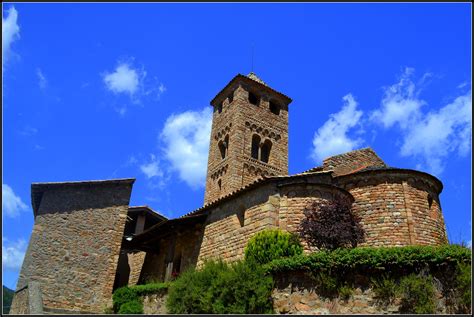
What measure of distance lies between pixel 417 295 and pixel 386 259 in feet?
3.28

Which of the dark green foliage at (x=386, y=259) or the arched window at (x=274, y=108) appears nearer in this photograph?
the dark green foliage at (x=386, y=259)

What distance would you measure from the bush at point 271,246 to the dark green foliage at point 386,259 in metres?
1.76

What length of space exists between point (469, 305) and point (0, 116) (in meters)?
10.4

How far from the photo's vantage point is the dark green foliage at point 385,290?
928 cm

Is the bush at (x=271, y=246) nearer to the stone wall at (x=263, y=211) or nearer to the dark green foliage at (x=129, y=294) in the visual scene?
the stone wall at (x=263, y=211)

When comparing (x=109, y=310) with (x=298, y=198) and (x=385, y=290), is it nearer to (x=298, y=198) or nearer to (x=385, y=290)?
(x=298, y=198)

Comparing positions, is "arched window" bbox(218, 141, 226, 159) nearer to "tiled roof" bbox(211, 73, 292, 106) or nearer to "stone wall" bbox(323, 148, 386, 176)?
"tiled roof" bbox(211, 73, 292, 106)

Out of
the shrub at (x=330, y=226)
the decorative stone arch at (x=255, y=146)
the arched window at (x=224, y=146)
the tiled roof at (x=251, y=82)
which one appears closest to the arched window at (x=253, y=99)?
the tiled roof at (x=251, y=82)

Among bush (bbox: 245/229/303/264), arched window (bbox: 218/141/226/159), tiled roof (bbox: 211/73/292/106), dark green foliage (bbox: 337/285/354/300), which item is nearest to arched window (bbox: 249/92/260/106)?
tiled roof (bbox: 211/73/292/106)

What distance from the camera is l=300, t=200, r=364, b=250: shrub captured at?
1271cm

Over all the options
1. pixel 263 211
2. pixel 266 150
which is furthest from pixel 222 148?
pixel 263 211

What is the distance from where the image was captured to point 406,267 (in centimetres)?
945

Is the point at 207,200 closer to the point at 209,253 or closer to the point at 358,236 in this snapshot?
the point at 209,253

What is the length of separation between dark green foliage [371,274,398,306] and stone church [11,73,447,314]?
3.62 metres
